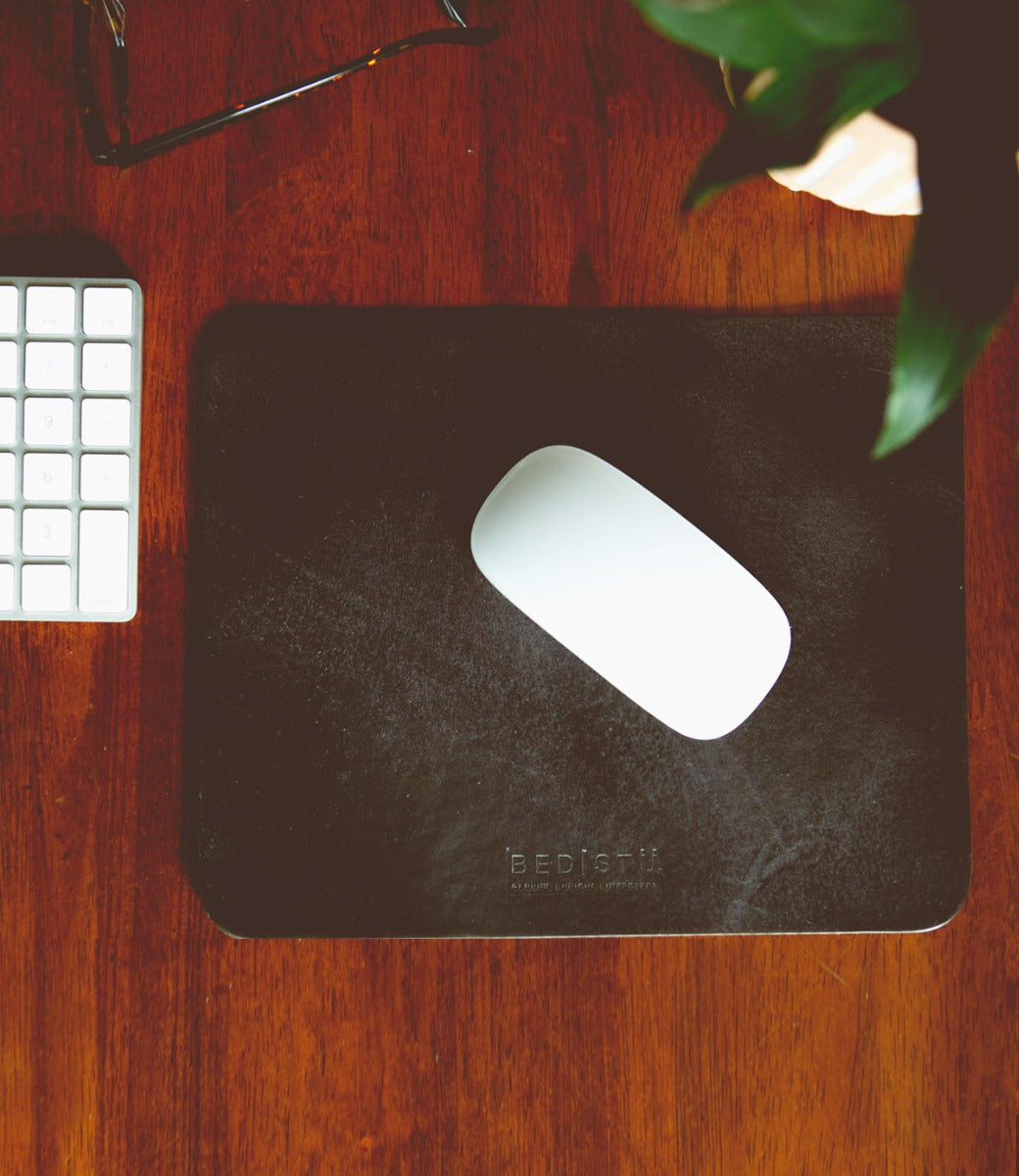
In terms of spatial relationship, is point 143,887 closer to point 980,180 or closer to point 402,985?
point 402,985

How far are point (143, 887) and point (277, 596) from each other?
15 cm

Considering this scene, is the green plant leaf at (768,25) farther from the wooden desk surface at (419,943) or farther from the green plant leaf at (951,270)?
the wooden desk surface at (419,943)

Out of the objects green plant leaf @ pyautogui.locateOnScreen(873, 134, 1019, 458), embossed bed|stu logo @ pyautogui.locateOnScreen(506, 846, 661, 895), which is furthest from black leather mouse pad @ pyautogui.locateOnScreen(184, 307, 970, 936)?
green plant leaf @ pyautogui.locateOnScreen(873, 134, 1019, 458)

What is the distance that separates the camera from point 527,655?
0.43 m

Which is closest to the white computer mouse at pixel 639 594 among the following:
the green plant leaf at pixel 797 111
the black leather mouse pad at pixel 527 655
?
the black leather mouse pad at pixel 527 655

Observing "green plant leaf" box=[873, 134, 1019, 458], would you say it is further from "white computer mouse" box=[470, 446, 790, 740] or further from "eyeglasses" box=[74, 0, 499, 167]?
"eyeglasses" box=[74, 0, 499, 167]

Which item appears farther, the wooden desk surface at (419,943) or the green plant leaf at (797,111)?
the wooden desk surface at (419,943)

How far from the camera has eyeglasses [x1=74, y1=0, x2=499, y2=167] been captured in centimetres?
41

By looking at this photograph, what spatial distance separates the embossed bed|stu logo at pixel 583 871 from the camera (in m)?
0.43

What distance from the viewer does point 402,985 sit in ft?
1.41

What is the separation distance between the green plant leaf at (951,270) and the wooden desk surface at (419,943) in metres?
0.17

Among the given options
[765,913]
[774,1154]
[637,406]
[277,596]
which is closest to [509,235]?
[637,406]

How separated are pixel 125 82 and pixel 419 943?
42 centimetres

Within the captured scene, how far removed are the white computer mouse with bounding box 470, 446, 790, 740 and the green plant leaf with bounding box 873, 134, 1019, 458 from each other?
5.3 inches
